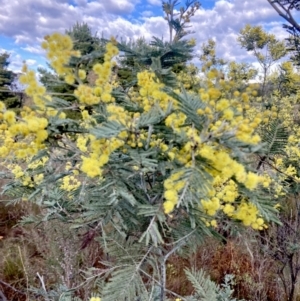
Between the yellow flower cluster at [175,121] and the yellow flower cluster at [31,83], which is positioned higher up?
the yellow flower cluster at [31,83]

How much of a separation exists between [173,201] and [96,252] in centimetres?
239

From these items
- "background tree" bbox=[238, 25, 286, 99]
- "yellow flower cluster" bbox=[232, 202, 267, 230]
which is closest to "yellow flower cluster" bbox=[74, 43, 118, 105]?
"yellow flower cluster" bbox=[232, 202, 267, 230]

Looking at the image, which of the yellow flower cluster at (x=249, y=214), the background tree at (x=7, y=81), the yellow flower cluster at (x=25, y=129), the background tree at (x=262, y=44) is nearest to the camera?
the yellow flower cluster at (x=25, y=129)

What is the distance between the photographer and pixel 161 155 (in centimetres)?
82

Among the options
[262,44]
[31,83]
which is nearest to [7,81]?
[262,44]

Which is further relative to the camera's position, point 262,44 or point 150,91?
point 262,44

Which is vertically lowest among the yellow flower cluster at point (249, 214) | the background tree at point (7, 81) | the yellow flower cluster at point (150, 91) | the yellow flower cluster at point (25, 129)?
the background tree at point (7, 81)

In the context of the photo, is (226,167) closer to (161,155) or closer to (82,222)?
(161,155)

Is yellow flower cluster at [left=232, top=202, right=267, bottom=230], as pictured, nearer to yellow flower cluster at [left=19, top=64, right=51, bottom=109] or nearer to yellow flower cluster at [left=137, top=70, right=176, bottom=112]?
yellow flower cluster at [left=137, top=70, right=176, bottom=112]

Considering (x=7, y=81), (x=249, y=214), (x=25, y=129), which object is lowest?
(x=7, y=81)

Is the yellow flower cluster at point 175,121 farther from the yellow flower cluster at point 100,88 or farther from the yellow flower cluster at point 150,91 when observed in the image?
the yellow flower cluster at point 100,88

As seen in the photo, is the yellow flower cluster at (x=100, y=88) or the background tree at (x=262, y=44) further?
the background tree at (x=262, y=44)

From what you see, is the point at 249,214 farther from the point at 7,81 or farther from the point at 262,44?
the point at 7,81

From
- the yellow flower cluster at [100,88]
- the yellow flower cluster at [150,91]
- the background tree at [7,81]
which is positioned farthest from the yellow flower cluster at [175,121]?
the background tree at [7,81]
